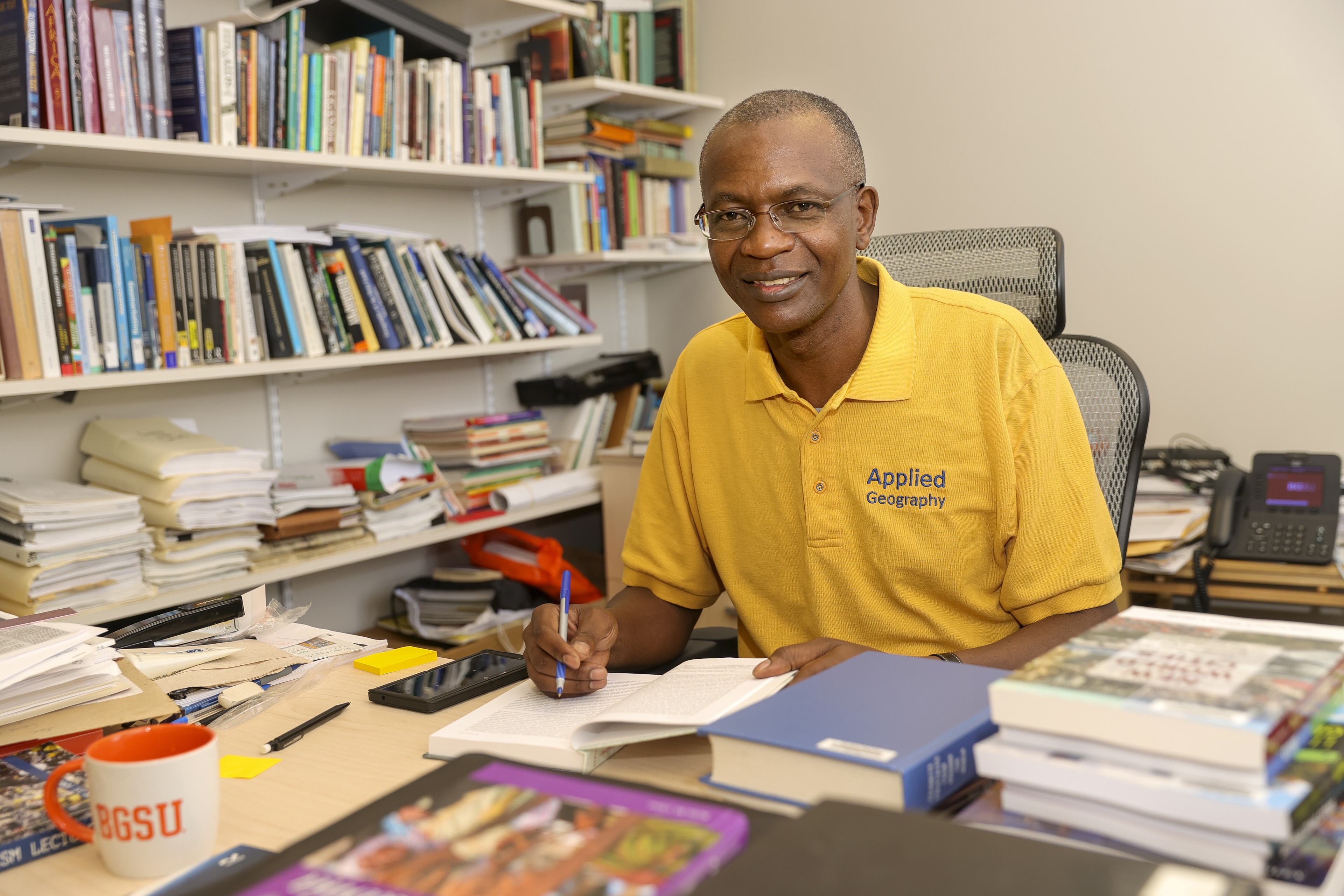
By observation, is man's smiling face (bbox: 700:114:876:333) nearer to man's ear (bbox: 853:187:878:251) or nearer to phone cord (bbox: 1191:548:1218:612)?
man's ear (bbox: 853:187:878:251)

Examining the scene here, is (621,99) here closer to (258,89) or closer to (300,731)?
(258,89)

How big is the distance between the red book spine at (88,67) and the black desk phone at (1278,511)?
216 cm

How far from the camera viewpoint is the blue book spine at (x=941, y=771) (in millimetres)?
692

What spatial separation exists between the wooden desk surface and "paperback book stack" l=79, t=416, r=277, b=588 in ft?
3.34

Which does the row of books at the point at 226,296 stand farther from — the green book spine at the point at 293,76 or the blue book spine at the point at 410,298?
the green book spine at the point at 293,76

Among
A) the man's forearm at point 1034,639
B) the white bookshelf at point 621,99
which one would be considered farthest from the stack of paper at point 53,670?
the white bookshelf at point 621,99

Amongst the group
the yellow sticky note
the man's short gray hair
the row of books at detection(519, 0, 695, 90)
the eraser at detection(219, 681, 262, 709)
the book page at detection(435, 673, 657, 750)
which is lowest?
the yellow sticky note

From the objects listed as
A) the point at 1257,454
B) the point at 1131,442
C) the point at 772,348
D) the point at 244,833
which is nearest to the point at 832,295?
the point at 772,348

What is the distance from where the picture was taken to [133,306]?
1985 millimetres

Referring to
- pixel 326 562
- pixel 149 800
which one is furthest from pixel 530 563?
pixel 149 800

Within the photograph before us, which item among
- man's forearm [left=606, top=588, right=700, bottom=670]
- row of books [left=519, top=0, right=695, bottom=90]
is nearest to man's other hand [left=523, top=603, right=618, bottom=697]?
man's forearm [left=606, top=588, right=700, bottom=670]

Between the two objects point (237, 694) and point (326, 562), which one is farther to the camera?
point (326, 562)

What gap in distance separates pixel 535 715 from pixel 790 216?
27.1 inches

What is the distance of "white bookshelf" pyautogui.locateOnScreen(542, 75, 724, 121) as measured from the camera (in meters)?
2.96
